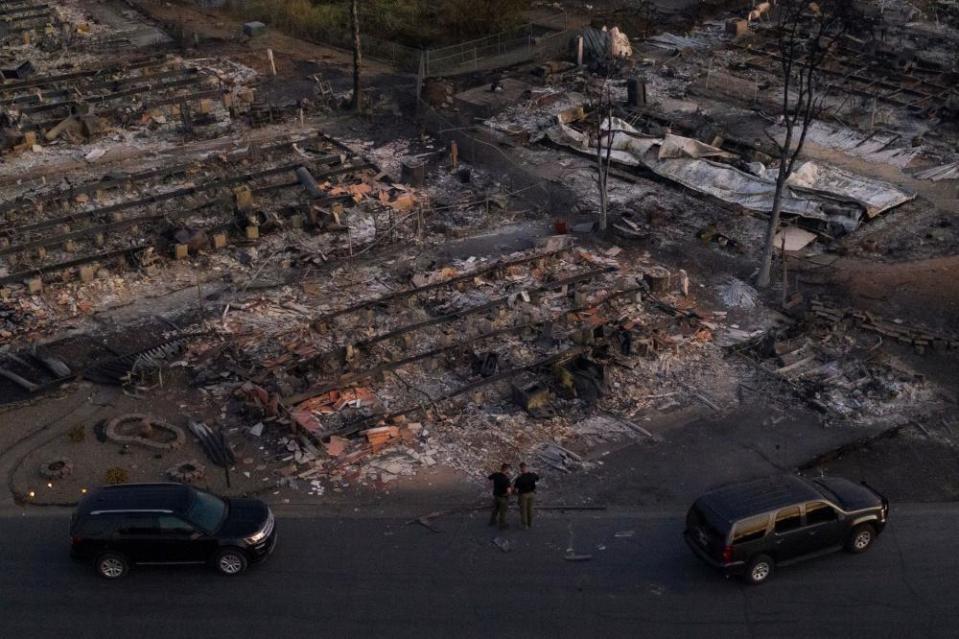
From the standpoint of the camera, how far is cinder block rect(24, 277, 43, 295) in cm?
2631

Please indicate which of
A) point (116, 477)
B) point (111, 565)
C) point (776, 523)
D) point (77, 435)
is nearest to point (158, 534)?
point (111, 565)

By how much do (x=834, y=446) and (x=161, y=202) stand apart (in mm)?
19538

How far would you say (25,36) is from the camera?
47.8m

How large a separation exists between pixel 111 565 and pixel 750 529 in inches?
379

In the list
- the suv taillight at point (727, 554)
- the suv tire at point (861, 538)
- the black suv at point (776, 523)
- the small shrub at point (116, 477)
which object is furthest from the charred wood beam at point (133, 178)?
the suv tire at point (861, 538)

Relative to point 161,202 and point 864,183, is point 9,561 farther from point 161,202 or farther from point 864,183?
point 864,183

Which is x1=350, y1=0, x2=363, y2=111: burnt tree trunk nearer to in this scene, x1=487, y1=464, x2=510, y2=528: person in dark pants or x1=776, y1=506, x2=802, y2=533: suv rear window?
x1=487, y1=464, x2=510, y2=528: person in dark pants

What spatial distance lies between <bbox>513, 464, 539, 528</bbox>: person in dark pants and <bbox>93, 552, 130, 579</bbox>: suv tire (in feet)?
20.4

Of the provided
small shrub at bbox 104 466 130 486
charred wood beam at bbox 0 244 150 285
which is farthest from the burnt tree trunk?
small shrub at bbox 104 466 130 486

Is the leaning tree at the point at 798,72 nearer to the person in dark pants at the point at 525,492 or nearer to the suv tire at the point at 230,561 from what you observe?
the person in dark pants at the point at 525,492

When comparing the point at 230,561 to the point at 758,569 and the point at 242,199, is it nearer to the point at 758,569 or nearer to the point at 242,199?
the point at 758,569

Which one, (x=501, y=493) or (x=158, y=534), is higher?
(x=158, y=534)

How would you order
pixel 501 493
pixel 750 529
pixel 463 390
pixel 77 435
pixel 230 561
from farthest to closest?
pixel 463 390 → pixel 77 435 → pixel 501 493 → pixel 230 561 → pixel 750 529

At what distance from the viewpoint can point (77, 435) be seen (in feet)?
69.1
